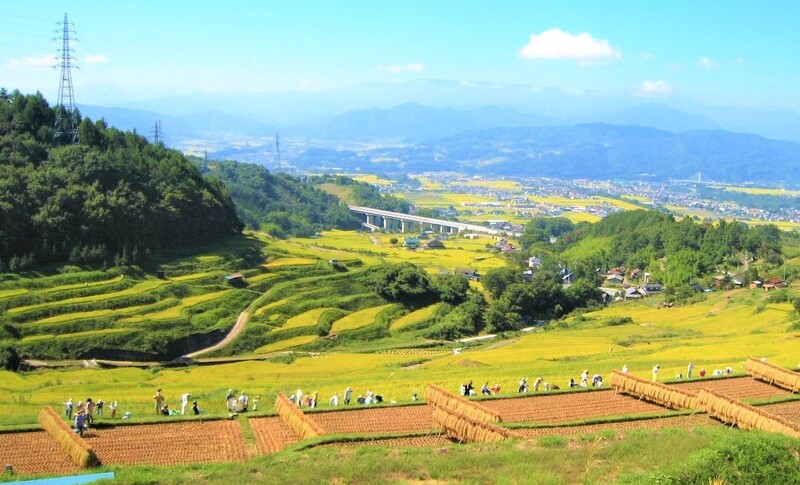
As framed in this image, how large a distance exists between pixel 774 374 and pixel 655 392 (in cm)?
629

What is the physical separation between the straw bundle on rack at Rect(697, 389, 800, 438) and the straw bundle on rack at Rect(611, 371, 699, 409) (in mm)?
658

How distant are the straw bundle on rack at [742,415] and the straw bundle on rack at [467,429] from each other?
708 cm

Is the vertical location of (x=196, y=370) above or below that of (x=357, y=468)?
below

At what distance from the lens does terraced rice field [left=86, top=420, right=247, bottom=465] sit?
22188mm

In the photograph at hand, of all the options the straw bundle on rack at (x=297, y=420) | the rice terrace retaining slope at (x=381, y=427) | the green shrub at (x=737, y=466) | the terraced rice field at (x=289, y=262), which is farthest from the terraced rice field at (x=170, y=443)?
the terraced rice field at (x=289, y=262)

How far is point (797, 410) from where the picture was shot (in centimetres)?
2816

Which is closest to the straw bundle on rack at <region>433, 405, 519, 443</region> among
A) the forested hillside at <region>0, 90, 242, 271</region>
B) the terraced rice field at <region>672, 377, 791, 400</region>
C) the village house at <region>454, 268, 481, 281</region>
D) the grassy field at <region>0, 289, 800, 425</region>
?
the grassy field at <region>0, 289, 800, 425</region>

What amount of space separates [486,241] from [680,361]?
104 metres

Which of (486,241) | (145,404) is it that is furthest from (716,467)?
(486,241)

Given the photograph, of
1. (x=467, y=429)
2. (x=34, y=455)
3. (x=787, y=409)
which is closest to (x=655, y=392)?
(x=787, y=409)

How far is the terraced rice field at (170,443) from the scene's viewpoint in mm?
22188

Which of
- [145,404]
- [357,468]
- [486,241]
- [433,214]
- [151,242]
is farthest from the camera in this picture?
[433,214]

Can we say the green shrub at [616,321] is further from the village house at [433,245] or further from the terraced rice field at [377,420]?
the village house at [433,245]

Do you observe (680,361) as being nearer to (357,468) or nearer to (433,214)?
(357,468)
